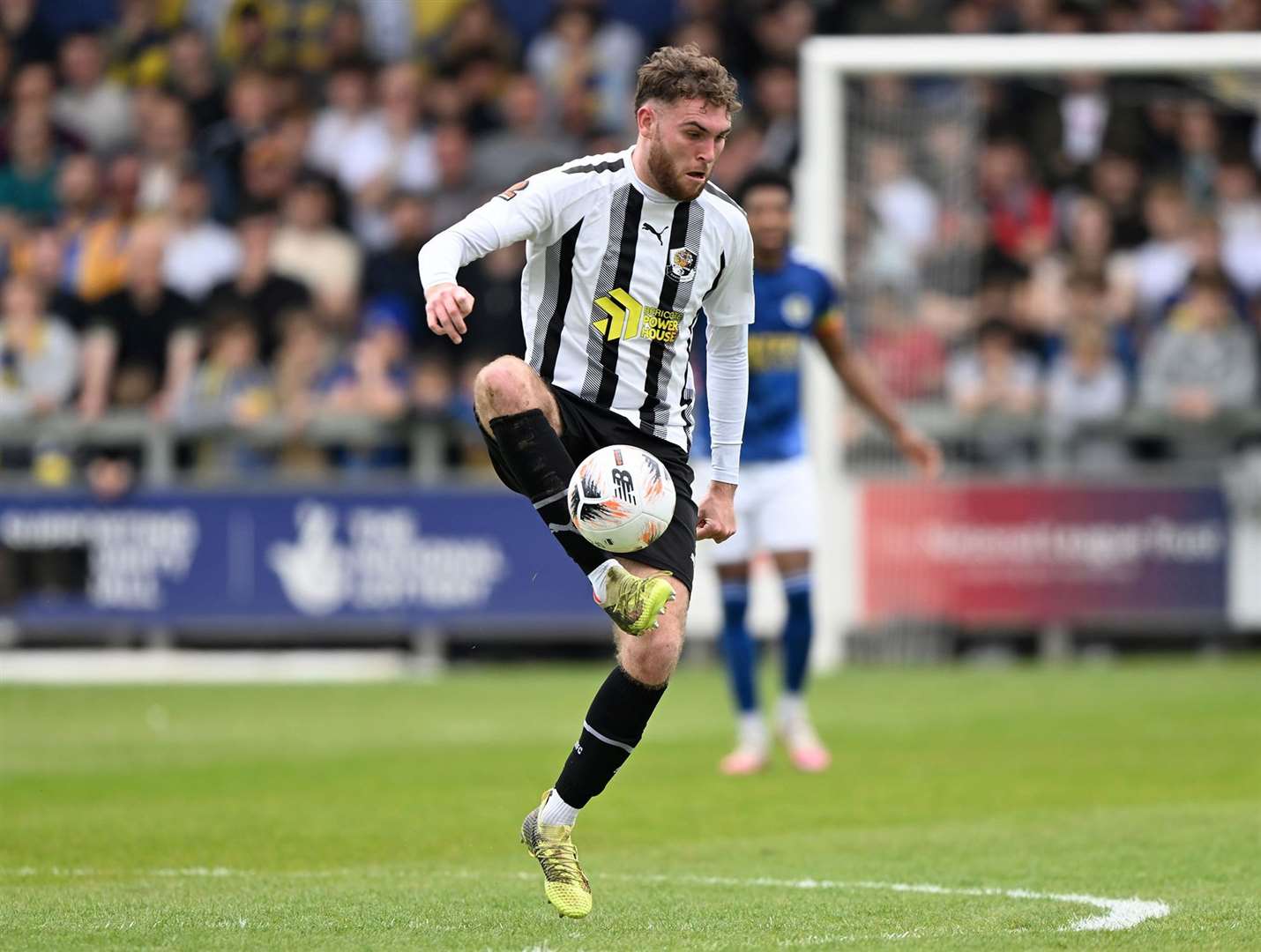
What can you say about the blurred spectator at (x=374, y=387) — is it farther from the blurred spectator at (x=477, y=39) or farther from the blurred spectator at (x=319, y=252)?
the blurred spectator at (x=477, y=39)

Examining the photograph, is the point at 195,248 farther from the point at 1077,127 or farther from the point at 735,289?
the point at 735,289

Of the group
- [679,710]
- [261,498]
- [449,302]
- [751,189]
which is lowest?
[679,710]

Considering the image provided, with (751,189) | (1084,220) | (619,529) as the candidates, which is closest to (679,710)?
(751,189)

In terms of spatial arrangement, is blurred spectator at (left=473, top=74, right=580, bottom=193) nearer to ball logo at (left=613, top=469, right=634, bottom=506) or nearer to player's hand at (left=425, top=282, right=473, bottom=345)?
ball logo at (left=613, top=469, right=634, bottom=506)

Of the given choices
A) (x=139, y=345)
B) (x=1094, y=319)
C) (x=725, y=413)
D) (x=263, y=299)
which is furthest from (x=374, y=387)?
(x=725, y=413)

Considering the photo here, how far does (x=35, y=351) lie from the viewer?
17.9 metres

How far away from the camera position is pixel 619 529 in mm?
6086

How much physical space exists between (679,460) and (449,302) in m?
1.14

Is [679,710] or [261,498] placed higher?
[261,498]

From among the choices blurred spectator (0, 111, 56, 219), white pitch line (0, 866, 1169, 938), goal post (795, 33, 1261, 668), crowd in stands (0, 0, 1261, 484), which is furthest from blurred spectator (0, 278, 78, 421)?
white pitch line (0, 866, 1169, 938)

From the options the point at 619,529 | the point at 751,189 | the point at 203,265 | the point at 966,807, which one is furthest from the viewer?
the point at 203,265

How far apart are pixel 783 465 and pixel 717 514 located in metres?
4.30

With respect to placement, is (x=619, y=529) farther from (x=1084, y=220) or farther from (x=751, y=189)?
(x=1084, y=220)

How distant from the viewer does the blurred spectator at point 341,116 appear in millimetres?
19688
